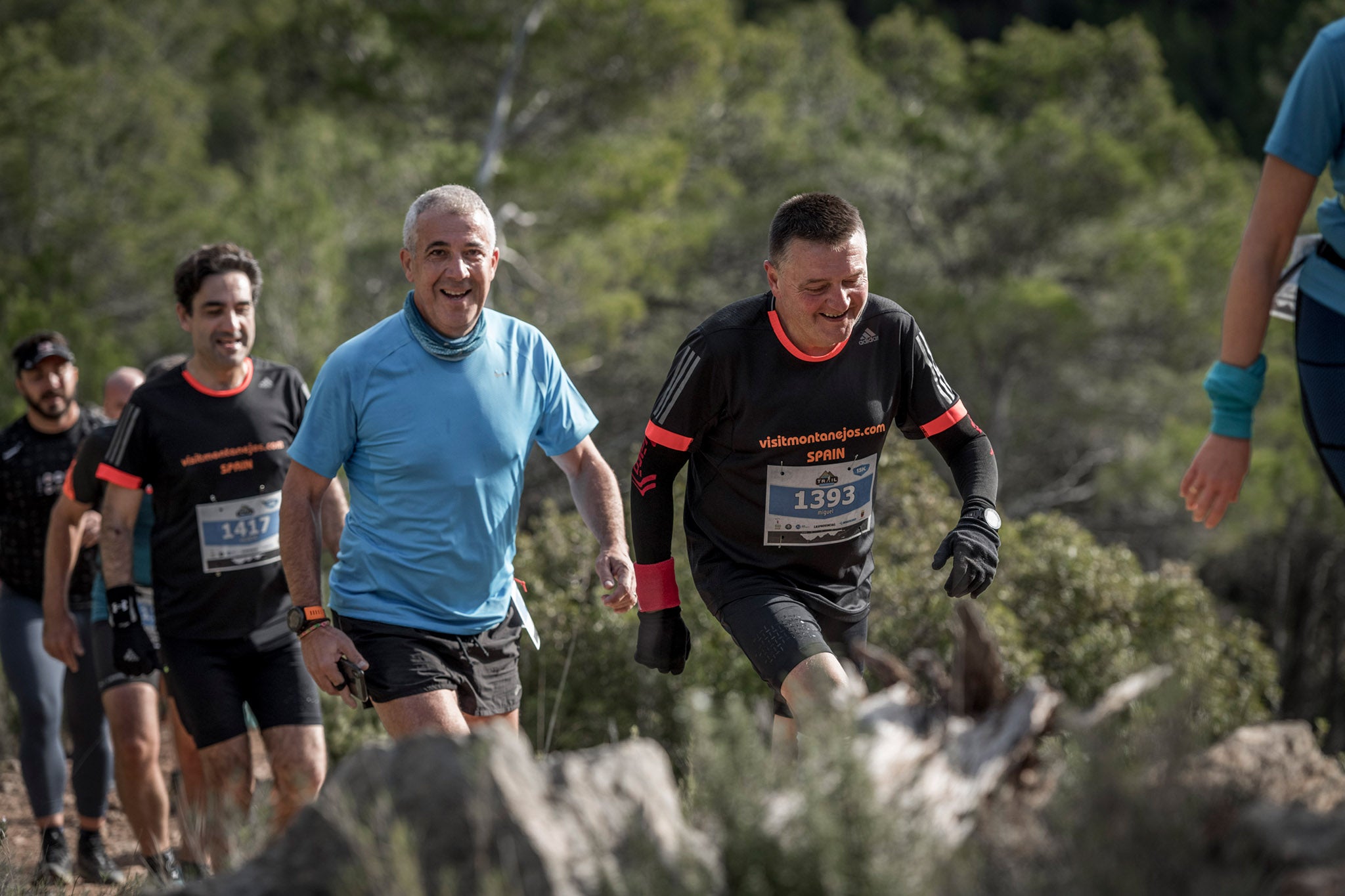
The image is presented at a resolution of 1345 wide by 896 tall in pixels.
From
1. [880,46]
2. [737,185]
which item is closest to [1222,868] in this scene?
[737,185]

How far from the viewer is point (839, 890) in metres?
1.89

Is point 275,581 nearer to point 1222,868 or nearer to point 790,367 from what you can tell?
point 790,367

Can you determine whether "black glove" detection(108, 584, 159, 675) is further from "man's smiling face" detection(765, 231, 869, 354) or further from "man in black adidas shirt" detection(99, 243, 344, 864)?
"man's smiling face" detection(765, 231, 869, 354)

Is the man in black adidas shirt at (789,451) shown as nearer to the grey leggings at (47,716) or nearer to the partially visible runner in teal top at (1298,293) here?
the partially visible runner in teal top at (1298,293)

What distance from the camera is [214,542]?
176 inches

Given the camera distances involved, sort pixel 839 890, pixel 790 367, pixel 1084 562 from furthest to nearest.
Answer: pixel 1084 562, pixel 790 367, pixel 839 890

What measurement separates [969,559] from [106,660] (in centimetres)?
334

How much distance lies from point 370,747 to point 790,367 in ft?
6.00

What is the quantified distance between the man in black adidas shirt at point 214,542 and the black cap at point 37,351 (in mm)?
1379

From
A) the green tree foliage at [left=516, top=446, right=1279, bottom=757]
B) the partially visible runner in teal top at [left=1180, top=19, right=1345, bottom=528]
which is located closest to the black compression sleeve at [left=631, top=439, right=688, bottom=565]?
the partially visible runner in teal top at [left=1180, top=19, right=1345, bottom=528]

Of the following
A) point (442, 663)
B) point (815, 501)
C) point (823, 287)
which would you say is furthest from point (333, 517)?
point (823, 287)

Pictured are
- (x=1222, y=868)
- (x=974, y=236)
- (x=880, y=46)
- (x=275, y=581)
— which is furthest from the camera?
(x=880, y=46)

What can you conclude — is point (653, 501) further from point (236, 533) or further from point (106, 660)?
point (106, 660)

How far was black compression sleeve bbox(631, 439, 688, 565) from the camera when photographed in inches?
149
